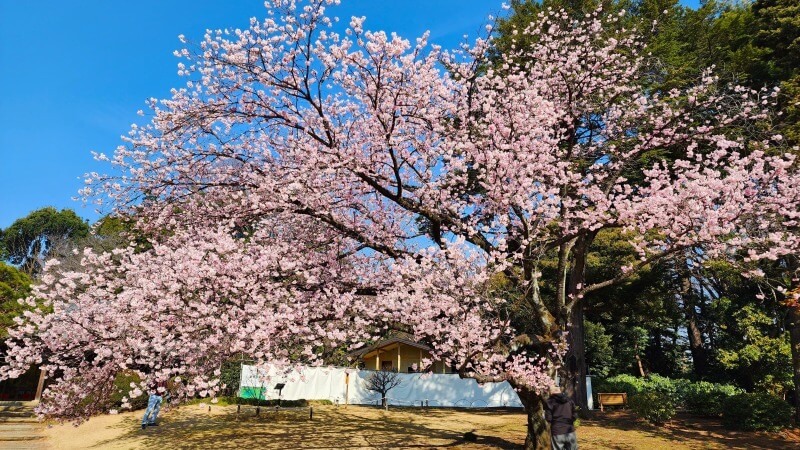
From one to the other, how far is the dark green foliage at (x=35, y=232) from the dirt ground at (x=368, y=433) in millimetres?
49459

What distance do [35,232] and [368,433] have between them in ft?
197

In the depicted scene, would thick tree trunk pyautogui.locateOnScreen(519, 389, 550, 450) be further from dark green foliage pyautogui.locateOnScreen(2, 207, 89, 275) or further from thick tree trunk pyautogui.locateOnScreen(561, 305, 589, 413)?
dark green foliage pyautogui.locateOnScreen(2, 207, 89, 275)

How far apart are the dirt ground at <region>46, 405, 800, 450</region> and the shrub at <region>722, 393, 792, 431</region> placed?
0.33 metres

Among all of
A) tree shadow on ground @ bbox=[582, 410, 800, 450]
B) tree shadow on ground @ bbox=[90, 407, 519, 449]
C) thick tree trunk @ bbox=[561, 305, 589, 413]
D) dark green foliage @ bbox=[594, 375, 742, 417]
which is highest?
thick tree trunk @ bbox=[561, 305, 589, 413]

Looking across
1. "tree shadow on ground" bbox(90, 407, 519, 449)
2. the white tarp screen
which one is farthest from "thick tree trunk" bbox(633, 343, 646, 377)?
"tree shadow on ground" bbox(90, 407, 519, 449)

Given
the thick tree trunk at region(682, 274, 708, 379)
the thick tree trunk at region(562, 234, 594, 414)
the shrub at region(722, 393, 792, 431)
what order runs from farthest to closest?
the thick tree trunk at region(682, 274, 708, 379) → the thick tree trunk at region(562, 234, 594, 414) → the shrub at region(722, 393, 792, 431)

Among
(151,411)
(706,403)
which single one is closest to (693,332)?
(706,403)

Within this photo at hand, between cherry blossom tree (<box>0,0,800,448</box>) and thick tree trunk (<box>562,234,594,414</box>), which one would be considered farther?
thick tree trunk (<box>562,234,594,414</box>)

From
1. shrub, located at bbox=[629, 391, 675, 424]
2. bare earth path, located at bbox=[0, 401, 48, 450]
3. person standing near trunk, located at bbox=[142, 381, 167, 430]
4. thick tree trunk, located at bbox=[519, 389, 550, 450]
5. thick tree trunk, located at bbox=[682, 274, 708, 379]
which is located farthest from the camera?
thick tree trunk, located at bbox=[682, 274, 708, 379]

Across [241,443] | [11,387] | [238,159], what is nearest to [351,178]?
[238,159]

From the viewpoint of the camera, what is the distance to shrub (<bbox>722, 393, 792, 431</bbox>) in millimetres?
12170

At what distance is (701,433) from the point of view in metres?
12.2

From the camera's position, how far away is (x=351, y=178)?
9445 mm

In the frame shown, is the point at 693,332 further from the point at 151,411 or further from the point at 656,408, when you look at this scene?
the point at 151,411
